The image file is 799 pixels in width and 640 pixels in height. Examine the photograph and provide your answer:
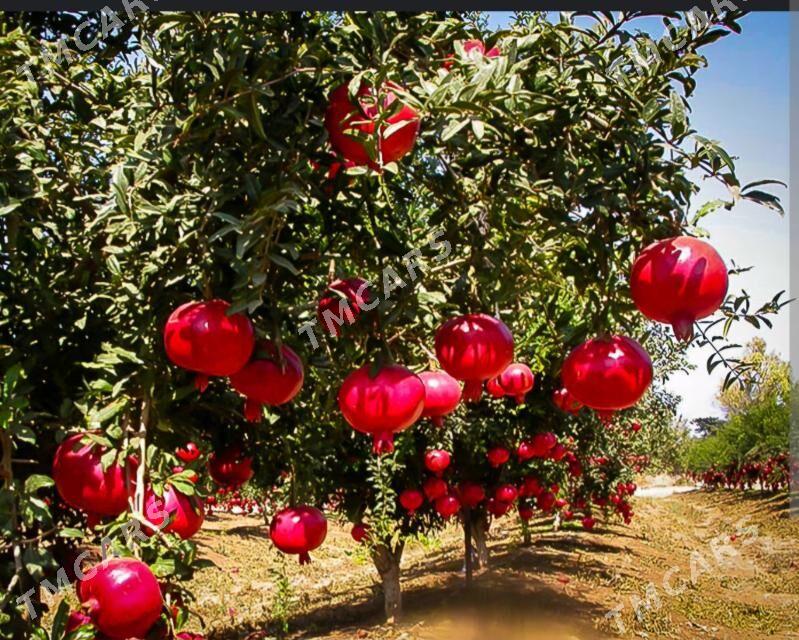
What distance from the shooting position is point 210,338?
1250 mm

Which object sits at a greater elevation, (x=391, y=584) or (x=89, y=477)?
(x=89, y=477)

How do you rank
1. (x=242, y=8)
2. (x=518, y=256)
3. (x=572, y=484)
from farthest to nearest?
(x=572, y=484)
(x=518, y=256)
(x=242, y=8)

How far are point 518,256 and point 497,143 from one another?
0.37 meters

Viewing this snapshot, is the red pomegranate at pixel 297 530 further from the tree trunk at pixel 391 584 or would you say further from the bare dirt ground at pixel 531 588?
the tree trunk at pixel 391 584

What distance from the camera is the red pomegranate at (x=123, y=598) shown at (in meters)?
1.16

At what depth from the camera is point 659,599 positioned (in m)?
10.0

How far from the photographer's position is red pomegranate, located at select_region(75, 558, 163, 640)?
45.5 inches

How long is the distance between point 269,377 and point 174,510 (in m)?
0.32

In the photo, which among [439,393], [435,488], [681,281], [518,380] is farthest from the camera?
[435,488]

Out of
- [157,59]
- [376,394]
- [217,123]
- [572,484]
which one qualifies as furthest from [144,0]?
[572,484]

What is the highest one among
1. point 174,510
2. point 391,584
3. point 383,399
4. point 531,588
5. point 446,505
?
point 383,399

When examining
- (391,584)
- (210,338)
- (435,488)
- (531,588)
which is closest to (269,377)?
(210,338)

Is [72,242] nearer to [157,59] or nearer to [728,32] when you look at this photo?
[157,59]

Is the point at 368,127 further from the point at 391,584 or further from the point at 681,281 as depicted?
the point at 391,584
